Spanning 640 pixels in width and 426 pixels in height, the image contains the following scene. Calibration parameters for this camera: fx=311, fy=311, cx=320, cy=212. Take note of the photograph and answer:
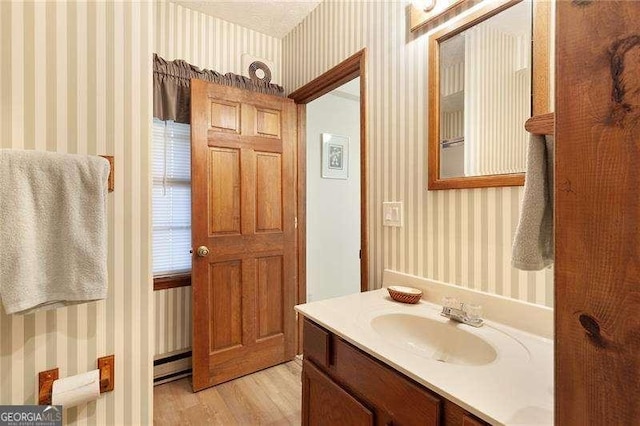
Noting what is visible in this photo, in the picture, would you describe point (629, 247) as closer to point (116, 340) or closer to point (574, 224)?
point (574, 224)

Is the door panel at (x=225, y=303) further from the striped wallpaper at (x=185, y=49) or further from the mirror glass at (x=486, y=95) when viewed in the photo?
the mirror glass at (x=486, y=95)

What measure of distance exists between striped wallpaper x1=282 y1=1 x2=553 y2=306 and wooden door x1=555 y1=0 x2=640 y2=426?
714 mm

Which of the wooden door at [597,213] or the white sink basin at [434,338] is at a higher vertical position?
the wooden door at [597,213]

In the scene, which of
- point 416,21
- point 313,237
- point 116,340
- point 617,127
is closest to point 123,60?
point 116,340

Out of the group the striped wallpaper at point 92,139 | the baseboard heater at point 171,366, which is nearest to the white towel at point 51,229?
the striped wallpaper at point 92,139

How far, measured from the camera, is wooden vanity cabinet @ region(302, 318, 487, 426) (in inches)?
29.5

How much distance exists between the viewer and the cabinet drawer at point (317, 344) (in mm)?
1103

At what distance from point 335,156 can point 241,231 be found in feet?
4.27

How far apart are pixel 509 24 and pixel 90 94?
4.87 feet

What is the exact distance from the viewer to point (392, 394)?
2.81ft

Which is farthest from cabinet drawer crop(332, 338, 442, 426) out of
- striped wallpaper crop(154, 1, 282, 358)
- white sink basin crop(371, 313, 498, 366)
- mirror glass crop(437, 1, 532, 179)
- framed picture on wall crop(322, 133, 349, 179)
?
framed picture on wall crop(322, 133, 349, 179)

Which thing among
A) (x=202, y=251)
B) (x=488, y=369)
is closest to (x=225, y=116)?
(x=202, y=251)

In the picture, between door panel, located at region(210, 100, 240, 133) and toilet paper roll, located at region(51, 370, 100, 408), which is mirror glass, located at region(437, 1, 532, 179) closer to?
door panel, located at region(210, 100, 240, 133)

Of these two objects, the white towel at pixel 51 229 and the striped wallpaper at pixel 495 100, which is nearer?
the white towel at pixel 51 229
